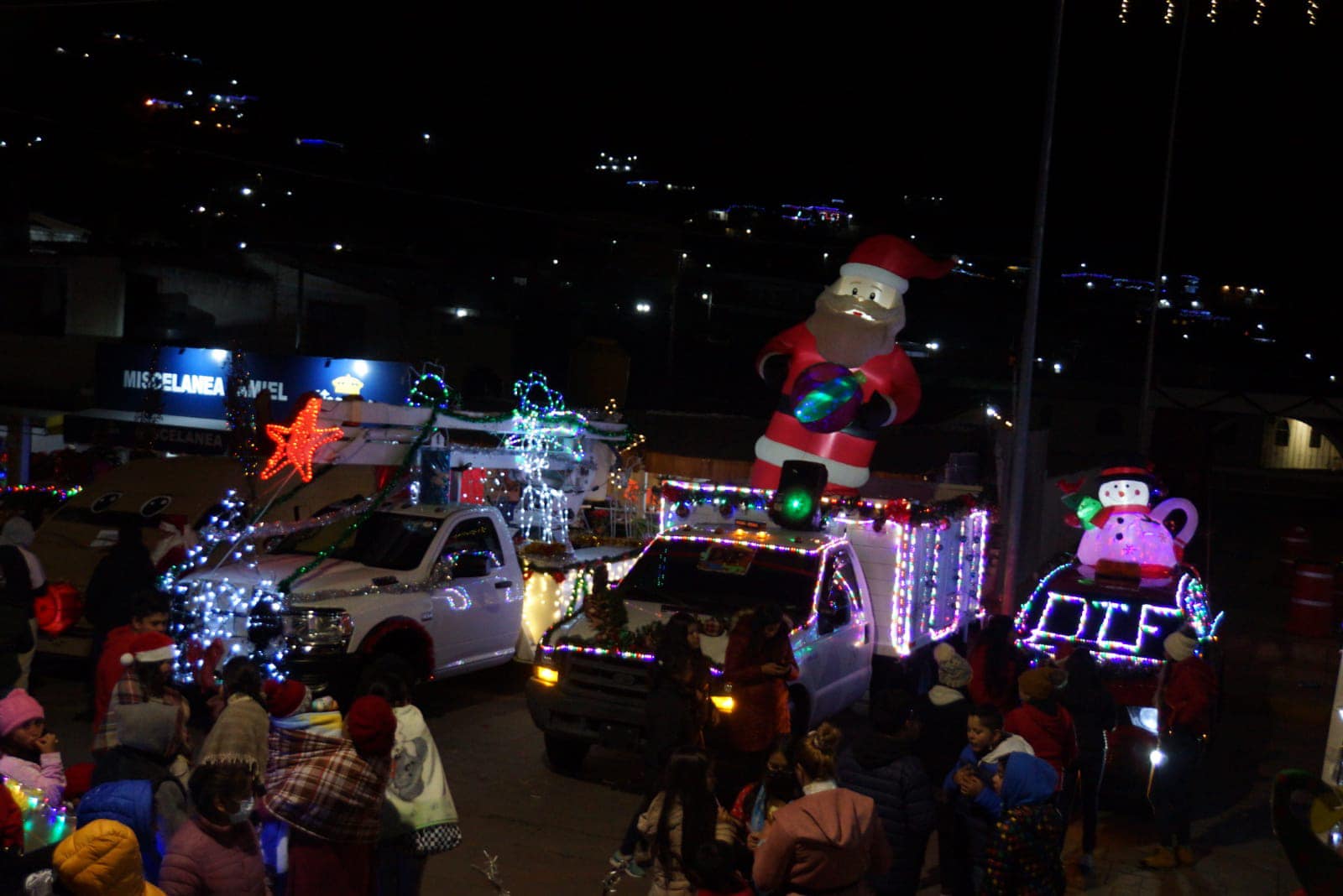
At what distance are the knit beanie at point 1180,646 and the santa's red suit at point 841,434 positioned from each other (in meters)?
5.14

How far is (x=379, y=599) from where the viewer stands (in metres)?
9.78

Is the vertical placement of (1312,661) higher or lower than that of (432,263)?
lower

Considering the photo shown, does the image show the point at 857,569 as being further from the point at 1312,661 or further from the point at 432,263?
the point at 432,263

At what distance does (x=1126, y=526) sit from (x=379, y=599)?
708cm

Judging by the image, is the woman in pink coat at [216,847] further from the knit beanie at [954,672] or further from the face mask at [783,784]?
the knit beanie at [954,672]

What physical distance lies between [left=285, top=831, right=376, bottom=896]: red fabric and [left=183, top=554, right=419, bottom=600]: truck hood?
16.0 feet

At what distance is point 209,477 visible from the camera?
13.1m

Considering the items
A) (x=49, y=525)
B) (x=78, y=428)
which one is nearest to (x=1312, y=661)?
(x=49, y=525)

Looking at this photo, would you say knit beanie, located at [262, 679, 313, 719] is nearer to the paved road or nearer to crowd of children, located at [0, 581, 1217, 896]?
crowd of children, located at [0, 581, 1217, 896]

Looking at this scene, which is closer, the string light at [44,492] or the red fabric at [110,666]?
the red fabric at [110,666]

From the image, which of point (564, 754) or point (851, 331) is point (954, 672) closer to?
point (564, 754)

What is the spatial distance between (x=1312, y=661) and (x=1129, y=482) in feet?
18.3

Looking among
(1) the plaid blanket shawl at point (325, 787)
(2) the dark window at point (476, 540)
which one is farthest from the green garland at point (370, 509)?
(1) the plaid blanket shawl at point (325, 787)

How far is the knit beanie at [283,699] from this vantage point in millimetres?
5332
